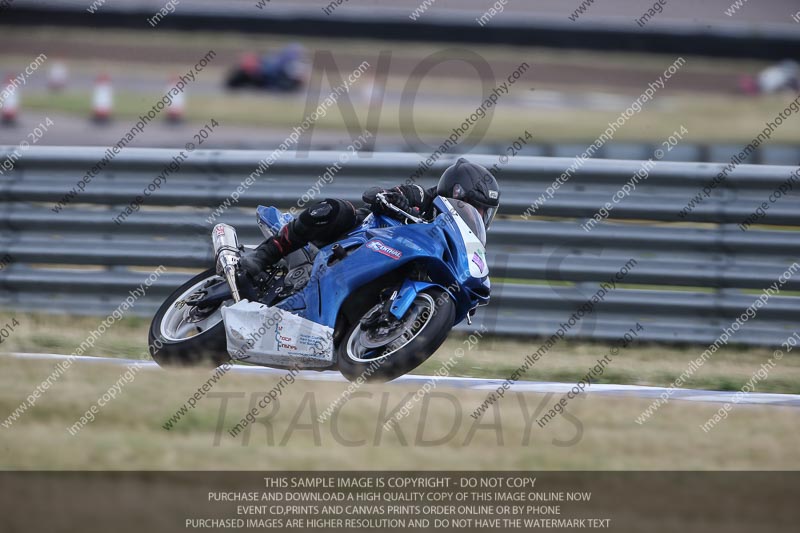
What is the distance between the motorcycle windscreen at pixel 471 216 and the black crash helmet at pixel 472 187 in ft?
0.21

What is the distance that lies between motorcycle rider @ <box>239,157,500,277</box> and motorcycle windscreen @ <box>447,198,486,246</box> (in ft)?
0.23

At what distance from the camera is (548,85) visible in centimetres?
2023

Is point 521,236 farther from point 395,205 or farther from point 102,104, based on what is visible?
point 102,104

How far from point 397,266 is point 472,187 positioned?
0.68 m

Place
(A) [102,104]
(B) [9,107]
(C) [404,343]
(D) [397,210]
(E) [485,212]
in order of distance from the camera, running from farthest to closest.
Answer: (A) [102,104], (B) [9,107], (E) [485,212], (D) [397,210], (C) [404,343]

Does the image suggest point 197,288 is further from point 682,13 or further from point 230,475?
point 682,13

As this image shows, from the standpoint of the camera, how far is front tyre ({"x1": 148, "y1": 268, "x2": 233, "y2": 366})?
601 cm

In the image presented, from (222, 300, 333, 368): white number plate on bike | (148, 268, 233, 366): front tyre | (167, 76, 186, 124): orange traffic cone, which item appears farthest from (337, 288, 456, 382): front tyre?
(167, 76, 186, 124): orange traffic cone

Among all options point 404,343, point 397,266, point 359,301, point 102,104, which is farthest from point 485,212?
point 102,104

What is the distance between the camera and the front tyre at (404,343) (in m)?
5.36

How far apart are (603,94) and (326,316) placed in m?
15.3

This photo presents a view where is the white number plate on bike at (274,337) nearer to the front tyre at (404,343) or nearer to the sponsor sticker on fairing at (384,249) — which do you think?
the front tyre at (404,343)

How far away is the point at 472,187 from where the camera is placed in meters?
5.90

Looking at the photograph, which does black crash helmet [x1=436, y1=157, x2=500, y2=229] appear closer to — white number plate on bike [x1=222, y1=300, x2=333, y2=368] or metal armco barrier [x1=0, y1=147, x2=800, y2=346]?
white number plate on bike [x1=222, y1=300, x2=333, y2=368]
